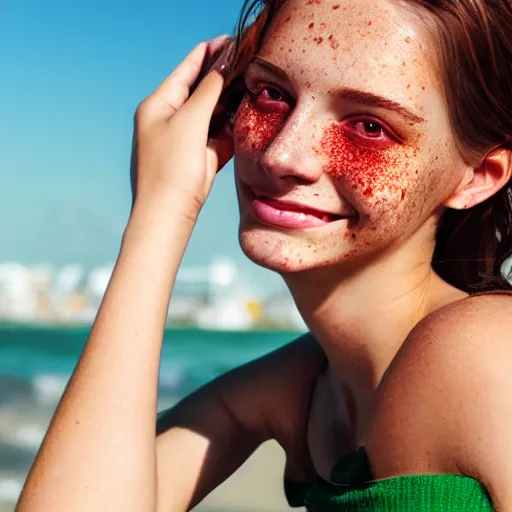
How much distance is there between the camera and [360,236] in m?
2.27

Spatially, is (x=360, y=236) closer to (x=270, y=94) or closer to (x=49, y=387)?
(x=270, y=94)

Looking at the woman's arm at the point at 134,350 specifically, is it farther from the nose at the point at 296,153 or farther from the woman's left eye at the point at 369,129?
the woman's left eye at the point at 369,129

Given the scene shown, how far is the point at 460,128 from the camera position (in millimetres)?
2307

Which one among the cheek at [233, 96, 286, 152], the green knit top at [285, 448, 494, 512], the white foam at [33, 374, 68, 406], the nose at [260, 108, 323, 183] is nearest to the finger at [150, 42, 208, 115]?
the cheek at [233, 96, 286, 152]

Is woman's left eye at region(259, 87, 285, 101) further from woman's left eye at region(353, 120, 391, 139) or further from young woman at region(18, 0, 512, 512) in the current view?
woman's left eye at region(353, 120, 391, 139)

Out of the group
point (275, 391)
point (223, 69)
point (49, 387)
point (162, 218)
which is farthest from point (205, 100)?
point (49, 387)

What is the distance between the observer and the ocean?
363 inches

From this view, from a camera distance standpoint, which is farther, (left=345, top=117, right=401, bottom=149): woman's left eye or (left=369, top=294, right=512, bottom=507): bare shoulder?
(left=345, top=117, right=401, bottom=149): woman's left eye

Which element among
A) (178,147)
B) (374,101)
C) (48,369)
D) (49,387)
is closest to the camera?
(374,101)

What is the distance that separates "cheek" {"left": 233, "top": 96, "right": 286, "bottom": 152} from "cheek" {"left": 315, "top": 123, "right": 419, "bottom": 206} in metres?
0.16

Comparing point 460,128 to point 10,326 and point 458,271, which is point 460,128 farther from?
point 10,326

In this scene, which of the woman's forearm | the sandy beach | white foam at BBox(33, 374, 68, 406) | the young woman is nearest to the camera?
the young woman

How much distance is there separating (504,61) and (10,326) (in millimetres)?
23292

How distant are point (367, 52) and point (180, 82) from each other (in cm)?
72
